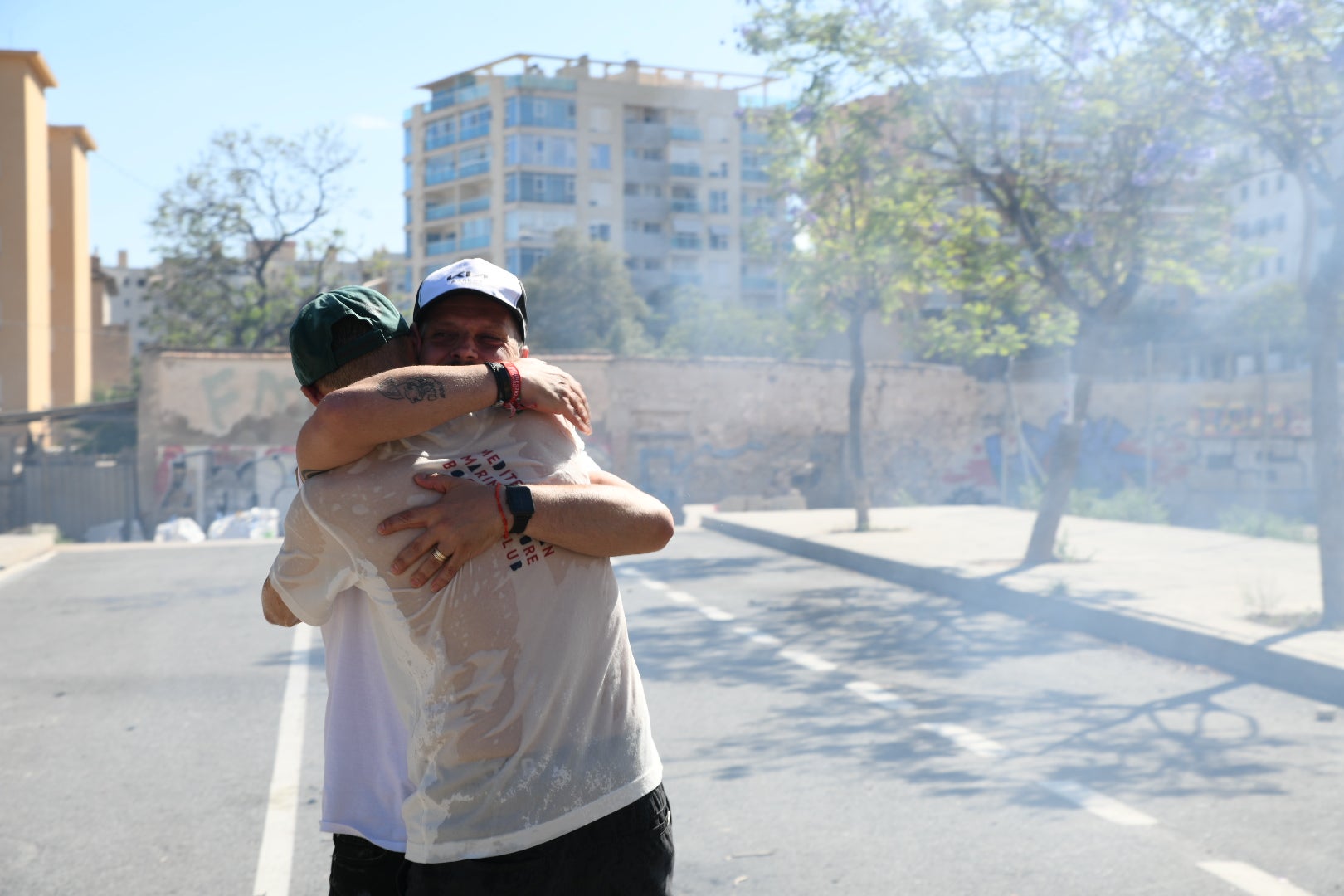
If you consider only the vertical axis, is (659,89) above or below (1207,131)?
above

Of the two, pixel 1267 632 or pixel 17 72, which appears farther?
pixel 17 72

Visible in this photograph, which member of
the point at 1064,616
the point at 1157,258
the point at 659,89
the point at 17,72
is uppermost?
the point at 659,89

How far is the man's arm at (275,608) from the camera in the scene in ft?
7.49

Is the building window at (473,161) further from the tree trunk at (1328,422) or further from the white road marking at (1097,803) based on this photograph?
the white road marking at (1097,803)

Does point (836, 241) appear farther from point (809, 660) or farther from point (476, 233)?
point (476, 233)

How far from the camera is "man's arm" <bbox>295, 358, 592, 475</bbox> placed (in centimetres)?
196

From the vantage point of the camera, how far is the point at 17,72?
1788 inches

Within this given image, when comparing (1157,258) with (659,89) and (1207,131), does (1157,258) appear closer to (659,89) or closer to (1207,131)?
(1207,131)

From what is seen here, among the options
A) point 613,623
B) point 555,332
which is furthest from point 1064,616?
point 555,332

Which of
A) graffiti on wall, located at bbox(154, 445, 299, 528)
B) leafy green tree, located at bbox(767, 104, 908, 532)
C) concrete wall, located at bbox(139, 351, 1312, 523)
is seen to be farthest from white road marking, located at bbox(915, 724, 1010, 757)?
graffiti on wall, located at bbox(154, 445, 299, 528)

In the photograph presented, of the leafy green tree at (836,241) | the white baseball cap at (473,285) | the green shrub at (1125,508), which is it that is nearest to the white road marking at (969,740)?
the white baseball cap at (473,285)

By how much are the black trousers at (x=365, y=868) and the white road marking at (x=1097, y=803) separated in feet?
11.5

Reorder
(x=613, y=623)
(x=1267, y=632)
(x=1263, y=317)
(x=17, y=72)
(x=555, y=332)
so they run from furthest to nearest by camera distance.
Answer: (x=555, y=332) → (x=1263, y=317) → (x=17, y=72) → (x=1267, y=632) → (x=613, y=623)

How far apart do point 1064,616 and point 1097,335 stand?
4.23 metres
